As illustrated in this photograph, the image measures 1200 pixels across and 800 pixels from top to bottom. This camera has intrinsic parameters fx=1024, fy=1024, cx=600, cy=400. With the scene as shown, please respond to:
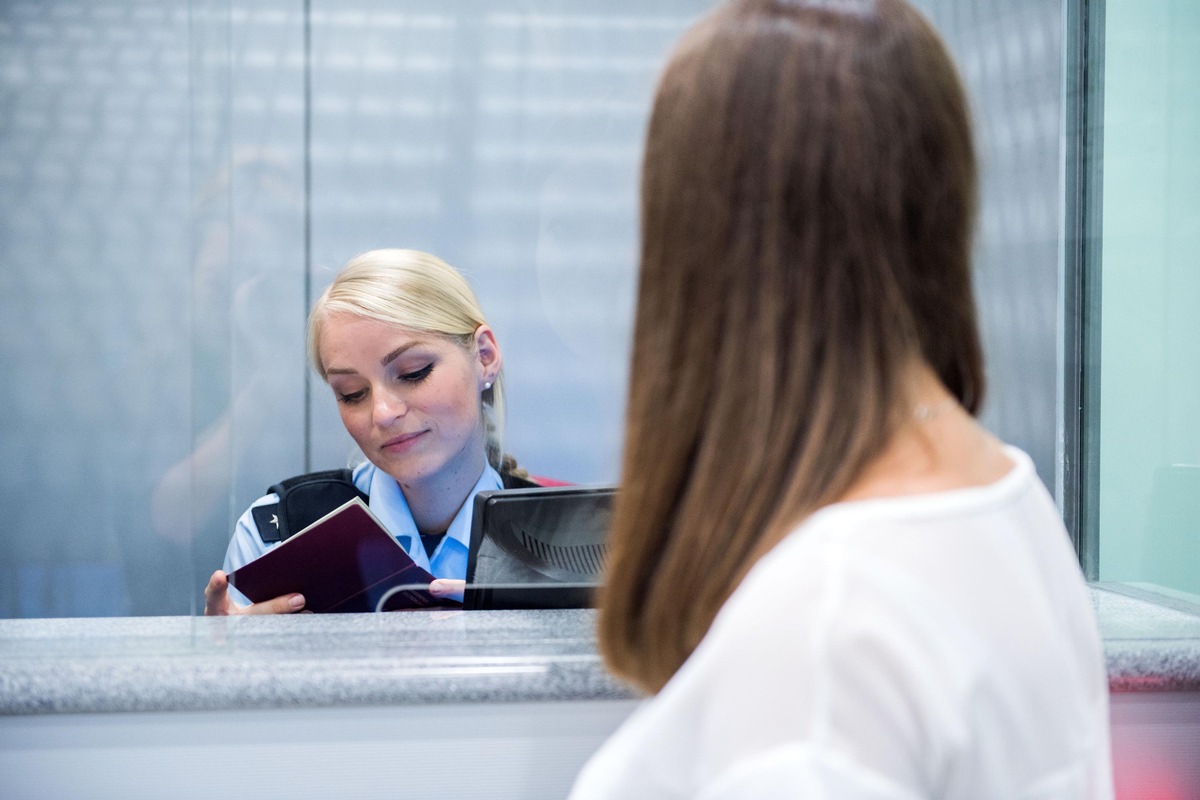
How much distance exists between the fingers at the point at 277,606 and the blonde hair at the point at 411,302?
74 cm

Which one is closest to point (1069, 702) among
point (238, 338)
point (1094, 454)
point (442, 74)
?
point (238, 338)

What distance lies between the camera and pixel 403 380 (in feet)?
7.25

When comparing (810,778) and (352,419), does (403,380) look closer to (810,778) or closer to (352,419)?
(352,419)

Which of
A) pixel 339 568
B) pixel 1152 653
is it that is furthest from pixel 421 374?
pixel 1152 653

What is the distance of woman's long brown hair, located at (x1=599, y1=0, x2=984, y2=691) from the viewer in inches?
19.7

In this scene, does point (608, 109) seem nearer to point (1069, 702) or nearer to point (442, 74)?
point (442, 74)

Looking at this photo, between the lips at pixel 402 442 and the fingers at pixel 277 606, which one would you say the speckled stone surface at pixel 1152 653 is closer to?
the fingers at pixel 277 606

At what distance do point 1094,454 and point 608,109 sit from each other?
3.74 ft

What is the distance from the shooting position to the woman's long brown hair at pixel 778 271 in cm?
50

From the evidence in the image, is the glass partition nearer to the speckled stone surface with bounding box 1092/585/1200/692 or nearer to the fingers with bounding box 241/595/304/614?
the speckled stone surface with bounding box 1092/585/1200/692

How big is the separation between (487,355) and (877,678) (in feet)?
6.46

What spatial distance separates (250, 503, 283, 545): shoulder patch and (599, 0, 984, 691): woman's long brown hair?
1.56 meters

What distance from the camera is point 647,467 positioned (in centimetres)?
54

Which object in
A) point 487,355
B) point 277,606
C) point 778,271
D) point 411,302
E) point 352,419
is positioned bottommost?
point 277,606
